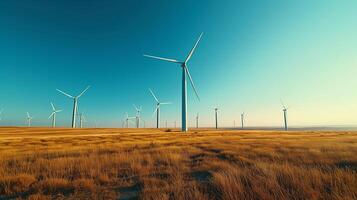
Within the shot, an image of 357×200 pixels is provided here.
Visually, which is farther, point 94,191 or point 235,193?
point 94,191

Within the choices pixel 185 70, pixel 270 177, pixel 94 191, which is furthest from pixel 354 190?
pixel 185 70

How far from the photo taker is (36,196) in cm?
573

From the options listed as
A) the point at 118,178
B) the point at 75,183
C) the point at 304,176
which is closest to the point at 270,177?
the point at 304,176

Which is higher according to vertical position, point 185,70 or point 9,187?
point 185,70

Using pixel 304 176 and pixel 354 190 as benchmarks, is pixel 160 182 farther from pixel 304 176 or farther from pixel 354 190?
pixel 354 190

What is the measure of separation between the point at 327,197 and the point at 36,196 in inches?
343

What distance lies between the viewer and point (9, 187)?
689cm

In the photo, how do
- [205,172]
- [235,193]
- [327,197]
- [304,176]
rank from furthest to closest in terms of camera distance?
[205,172] < [304,176] < [235,193] < [327,197]

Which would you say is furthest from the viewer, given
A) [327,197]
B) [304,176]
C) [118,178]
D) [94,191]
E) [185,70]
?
[185,70]

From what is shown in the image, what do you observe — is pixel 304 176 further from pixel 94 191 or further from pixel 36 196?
pixel 36 196

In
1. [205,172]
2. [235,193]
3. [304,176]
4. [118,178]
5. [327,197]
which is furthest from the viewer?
[205,172]

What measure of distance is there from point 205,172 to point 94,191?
519cm

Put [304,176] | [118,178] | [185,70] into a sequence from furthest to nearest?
1. [185,70]
2. [118,178]
3. [304,176]

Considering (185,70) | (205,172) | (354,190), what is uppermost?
(185,70)
